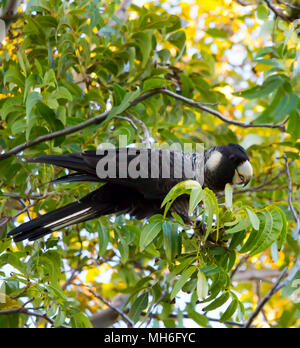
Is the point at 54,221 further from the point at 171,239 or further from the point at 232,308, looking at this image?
the point at 232,308

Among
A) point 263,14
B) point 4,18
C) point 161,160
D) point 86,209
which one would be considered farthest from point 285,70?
point 4,18

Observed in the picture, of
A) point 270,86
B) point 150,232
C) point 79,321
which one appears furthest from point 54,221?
point 270,86

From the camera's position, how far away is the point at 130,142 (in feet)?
7.23

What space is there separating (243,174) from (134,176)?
0.57 metres

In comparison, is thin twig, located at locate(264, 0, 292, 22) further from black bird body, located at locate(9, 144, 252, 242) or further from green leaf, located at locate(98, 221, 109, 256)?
green leaf, located at locate(98, 221, 109, 256)

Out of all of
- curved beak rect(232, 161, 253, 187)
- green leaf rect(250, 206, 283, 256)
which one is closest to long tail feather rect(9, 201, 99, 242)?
curved beak rect(232, 161, 253, 187)

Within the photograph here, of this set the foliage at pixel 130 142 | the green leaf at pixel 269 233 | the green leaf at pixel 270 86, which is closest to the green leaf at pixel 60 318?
the foliage at pixel 130 142

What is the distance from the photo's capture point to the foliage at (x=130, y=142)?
1.70 metres

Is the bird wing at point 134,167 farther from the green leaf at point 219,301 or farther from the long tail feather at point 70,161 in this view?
the green leaf at point 219,301

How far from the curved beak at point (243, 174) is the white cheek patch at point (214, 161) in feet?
0.36

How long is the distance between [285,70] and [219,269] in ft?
3.15

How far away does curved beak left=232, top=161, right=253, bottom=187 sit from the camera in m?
2.34
